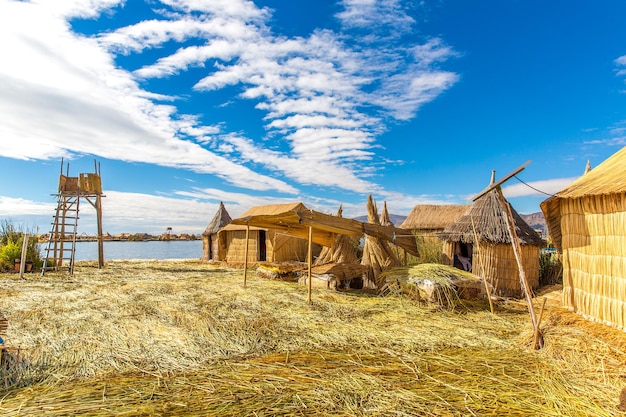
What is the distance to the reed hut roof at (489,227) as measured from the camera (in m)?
11.0

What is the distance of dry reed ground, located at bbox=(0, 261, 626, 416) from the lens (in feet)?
12.3

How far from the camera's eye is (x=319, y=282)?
11195 millimetres

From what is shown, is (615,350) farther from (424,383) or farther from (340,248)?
(340,248)

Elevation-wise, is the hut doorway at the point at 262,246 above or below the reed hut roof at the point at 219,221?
below

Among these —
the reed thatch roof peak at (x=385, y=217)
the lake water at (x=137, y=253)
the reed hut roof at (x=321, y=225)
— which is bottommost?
the lake water at (x=137, y=253)

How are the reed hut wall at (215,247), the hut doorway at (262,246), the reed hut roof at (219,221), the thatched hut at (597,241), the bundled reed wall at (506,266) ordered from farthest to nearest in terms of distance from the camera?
the reed hut roof at (219,221)
the reed hut wall at (215,247)
the hut doorway at (262,246)
the bundled reed wall at (506,266)
the thatched hut at (597,241)

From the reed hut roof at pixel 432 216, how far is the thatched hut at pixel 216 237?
38.4 ft

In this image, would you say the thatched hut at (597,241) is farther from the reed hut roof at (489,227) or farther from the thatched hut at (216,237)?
the thatched hut at (216,237)

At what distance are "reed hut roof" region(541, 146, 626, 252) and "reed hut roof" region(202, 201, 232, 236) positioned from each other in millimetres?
16497

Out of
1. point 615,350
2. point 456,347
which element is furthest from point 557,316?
point 456,347

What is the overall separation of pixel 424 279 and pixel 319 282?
351 cm

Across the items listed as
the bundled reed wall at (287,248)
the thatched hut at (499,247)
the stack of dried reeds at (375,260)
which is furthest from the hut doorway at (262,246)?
the thatched hut at (499,247)

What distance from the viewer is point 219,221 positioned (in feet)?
72.0

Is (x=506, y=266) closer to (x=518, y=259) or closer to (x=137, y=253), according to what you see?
(x=518, y=259)
